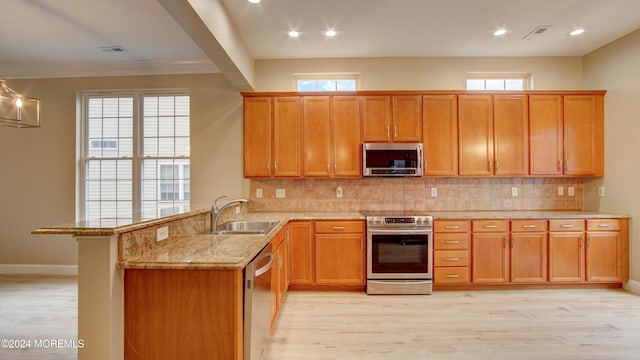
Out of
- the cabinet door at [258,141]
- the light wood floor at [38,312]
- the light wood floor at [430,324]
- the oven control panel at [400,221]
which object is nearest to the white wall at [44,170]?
the light wood floor at [38,312]

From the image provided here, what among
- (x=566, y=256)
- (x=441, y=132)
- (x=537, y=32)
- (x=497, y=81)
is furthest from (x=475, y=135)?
(x=566, y=256)

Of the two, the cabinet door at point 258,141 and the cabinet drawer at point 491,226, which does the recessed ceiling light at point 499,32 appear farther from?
the cabinet door at point 258,141

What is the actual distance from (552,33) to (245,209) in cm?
422

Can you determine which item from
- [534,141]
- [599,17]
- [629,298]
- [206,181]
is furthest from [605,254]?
[206,181]

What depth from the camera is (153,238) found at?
1.78 m

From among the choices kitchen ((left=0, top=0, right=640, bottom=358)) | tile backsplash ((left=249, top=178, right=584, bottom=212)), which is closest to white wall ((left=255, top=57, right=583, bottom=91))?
kitchen ((left=0, top=0, right=640, bottom=358))

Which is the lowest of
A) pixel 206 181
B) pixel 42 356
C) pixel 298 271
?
pixel 42 356

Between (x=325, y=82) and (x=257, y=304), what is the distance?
3.17 meters

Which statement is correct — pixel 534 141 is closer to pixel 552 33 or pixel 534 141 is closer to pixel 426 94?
pixel 552 33

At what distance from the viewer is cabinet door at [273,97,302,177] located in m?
3.69

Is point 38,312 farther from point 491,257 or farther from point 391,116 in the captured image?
point 491,257

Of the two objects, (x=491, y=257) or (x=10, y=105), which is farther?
(x=491, y=257)

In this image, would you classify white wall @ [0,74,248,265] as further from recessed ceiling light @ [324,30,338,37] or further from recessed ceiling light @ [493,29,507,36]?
recessed ceiling light @ [493,29,507,36]

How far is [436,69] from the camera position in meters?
3.98
